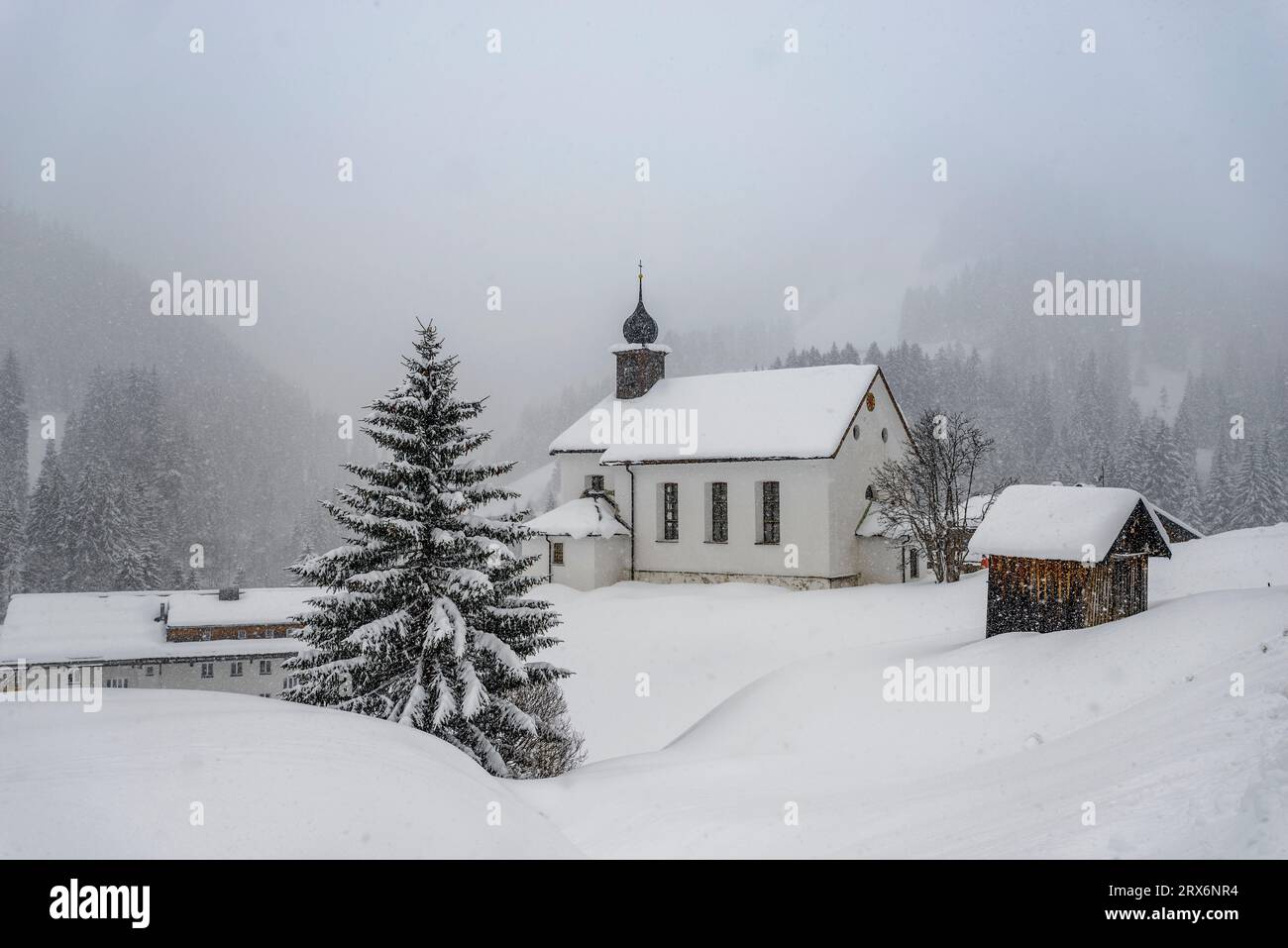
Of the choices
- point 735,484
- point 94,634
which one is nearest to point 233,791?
point 735,484

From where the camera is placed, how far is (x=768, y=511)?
92.6ft

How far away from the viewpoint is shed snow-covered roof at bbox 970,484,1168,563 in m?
13.4

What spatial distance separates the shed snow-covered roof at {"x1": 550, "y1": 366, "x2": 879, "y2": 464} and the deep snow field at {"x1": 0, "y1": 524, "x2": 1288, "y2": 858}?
12.7 m

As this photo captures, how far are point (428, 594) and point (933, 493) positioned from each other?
20.1 meters

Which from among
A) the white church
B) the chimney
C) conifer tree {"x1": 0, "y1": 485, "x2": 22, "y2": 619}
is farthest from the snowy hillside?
conifer tree {"x1": 0, "y1": 485, "x2": 22, "y2": 619}

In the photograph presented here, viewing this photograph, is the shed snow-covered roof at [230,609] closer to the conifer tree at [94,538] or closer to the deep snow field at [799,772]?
the conifer tree at [94,538]

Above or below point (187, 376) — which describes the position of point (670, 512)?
below

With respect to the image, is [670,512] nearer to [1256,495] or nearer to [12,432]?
[1256,495]

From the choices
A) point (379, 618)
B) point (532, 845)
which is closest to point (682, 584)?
point (379, 618)

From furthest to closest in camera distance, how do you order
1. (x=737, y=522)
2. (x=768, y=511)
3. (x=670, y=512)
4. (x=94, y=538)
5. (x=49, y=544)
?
(x=94, y=538) < (x=49, y=544) < (x=670, y=512) < (x=737, y=522) < (x=768, y=511)

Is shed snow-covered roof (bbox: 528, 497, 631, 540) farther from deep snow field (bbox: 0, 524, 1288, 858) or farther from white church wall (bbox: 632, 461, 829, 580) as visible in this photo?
deep snow field (bbox: 0, 524, 1288, 858)

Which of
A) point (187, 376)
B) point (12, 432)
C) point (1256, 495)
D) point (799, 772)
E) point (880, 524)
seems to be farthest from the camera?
point (187, 376)

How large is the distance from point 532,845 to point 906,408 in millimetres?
81369

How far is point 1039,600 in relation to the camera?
1386 centimetres
